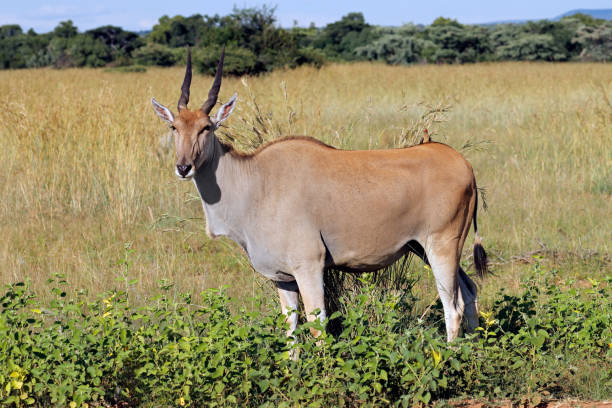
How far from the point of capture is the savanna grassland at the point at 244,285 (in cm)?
410

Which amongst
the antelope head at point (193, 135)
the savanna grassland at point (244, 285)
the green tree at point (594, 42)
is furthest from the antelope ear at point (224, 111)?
the green tree at point (594, 42)

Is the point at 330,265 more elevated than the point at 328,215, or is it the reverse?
the point at 328,215

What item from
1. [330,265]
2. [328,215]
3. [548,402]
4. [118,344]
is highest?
[328,215]

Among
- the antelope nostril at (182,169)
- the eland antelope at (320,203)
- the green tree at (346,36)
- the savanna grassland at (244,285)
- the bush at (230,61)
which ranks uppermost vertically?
the green tree at (346,36)

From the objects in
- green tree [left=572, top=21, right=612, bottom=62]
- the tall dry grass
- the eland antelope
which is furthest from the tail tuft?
green tree [left=572, top=21, right=612, bottom=62]

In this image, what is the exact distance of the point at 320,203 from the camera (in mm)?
4609

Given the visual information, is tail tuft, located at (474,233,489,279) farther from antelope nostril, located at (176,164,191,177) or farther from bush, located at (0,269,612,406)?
antelope nostril, located at (176,164,191,177)

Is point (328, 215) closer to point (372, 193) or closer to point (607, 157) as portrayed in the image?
point (372, 193)

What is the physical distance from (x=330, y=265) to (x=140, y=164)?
235 inches

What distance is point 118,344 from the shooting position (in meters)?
4.24

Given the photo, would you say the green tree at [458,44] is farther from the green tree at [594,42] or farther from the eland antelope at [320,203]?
the eland antelope at [320,203]

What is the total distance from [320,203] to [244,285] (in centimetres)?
234

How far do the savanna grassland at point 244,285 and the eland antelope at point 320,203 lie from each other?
34cm

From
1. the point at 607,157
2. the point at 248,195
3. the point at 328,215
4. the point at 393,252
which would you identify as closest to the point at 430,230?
the point at 393,252
